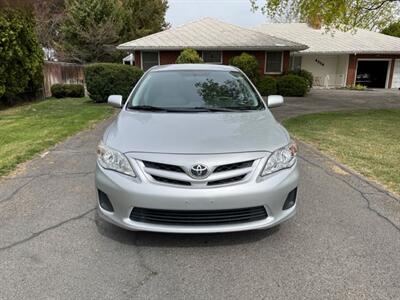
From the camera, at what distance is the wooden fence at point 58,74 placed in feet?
55.0

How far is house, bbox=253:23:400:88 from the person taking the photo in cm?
2428

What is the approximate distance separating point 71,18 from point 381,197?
28.5 metres

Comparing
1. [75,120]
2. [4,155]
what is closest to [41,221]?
[4,155]

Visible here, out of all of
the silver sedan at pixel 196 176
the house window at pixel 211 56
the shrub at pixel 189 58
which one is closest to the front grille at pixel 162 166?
the silver sedan at pixel 196 176

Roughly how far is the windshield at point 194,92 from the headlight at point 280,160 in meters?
0.99

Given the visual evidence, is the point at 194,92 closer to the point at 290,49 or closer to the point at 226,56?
the point at 290,49

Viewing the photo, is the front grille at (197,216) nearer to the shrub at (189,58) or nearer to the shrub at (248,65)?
the shrub at (189,58)

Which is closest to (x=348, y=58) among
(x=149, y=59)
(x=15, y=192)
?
(x=149, y=59)

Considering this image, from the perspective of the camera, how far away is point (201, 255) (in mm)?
2949

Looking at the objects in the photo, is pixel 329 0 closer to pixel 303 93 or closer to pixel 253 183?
pixel 303 93

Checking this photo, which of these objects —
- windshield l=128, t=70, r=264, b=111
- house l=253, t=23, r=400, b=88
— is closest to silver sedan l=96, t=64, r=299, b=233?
windshield l=128, t=70, r=264, b=111

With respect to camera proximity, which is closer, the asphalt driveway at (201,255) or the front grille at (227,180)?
the asphalt driveway at (201,255)

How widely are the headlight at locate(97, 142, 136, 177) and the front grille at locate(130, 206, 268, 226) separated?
0.33 meters

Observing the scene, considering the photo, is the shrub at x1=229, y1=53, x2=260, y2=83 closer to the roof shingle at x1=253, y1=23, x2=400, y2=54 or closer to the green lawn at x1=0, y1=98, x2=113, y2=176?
the roof shingle at x1=253, y1=23, x2=400, y2=54
